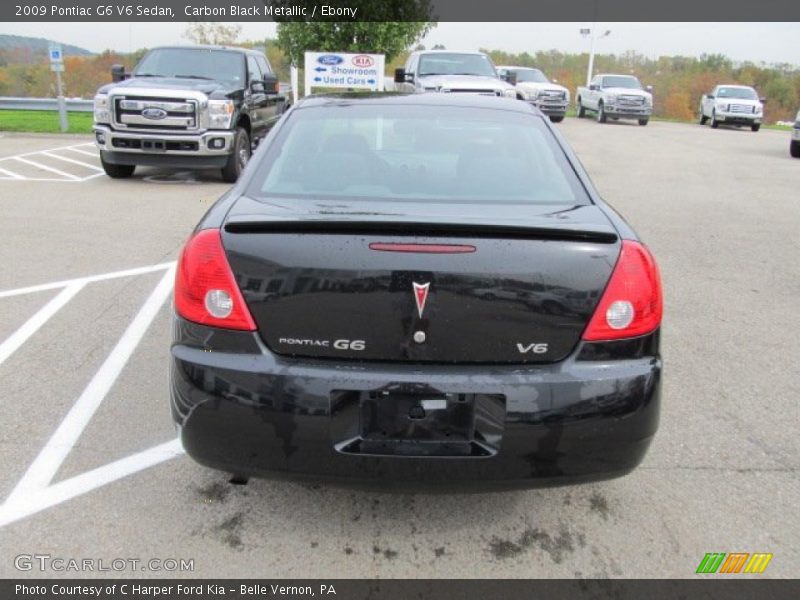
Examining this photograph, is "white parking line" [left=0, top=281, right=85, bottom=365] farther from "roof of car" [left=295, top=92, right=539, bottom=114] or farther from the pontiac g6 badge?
the pontiac g6 badge

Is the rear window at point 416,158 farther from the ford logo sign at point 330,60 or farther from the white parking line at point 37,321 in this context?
the ford logo sign at point 330,60

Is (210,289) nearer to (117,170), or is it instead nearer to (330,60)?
(117,170)

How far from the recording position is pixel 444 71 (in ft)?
47.8

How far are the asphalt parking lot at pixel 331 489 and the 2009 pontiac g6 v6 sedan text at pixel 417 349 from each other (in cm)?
39

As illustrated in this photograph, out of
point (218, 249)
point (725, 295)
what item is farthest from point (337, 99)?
point (725, 295)

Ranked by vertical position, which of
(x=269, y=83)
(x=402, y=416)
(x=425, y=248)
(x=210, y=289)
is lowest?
(x=402, y=416)

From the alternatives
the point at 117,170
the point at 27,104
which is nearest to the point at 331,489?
the point at 117,170

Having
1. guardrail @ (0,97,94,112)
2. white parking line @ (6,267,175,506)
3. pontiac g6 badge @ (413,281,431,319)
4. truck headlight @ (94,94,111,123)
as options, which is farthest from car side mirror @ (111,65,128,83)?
guardrail @ (0,97,94,112)

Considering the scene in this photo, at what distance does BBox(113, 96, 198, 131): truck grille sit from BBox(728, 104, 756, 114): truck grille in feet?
76.4

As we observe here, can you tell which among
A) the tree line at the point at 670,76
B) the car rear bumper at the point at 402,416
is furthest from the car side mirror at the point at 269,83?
the tree line at the point at 670,76

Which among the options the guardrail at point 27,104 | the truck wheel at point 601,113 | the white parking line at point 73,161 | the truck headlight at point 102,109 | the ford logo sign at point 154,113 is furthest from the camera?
the truck wheel at point 601,113

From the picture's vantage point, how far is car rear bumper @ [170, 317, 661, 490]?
7.16 ft

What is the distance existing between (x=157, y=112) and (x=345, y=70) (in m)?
9.53
